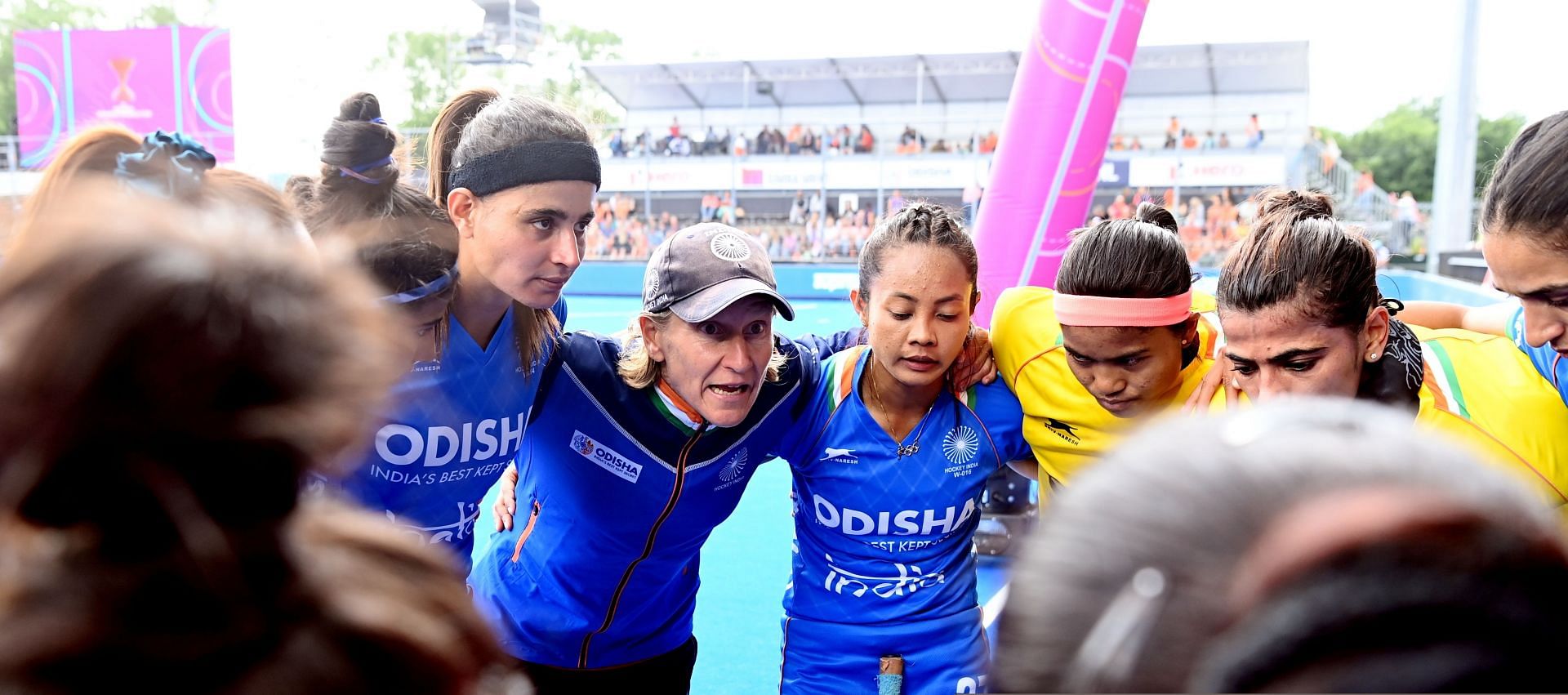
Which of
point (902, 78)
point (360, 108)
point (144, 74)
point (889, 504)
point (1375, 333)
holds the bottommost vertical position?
point (889, 504)

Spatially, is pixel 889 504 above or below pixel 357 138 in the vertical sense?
below

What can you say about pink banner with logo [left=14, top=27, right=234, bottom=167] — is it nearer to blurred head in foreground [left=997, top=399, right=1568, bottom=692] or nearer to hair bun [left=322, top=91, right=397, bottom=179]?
hair bun [left=322, top=91, right=397, bottom=179]

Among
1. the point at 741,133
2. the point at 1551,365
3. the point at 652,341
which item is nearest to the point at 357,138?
the point at 652,341

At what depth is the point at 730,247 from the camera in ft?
8.57

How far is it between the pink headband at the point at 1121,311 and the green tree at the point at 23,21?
1669 inches

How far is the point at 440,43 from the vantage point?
45250mm

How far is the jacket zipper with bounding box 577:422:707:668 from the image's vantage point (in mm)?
2670

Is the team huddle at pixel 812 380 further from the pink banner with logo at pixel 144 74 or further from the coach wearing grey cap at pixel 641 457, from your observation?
the pink banner with logo at pixel 144 74

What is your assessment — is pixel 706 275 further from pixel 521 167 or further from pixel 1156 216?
pixel 1156 216

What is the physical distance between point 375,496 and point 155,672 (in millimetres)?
1819

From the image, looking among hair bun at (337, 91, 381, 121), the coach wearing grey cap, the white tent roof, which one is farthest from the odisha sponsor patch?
the white tent roof

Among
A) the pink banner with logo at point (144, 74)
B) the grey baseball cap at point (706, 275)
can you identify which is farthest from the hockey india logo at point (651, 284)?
the pink banner with logo at point (144, 74)

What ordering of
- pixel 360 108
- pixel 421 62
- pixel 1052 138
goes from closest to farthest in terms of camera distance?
pixel 360 108, pixel 1052 138, pixel 421 62

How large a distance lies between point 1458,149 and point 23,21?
48073 millimetres
